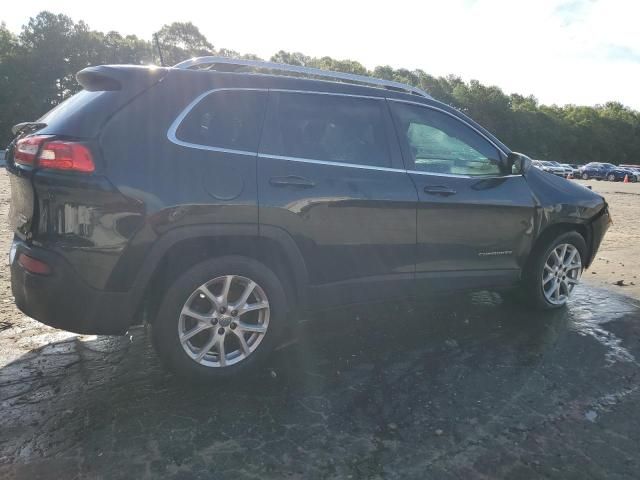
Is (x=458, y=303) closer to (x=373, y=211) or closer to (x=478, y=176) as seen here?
(x=478, y=176)

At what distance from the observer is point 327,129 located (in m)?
3.48

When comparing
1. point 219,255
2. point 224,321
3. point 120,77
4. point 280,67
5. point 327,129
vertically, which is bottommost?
point 224,321

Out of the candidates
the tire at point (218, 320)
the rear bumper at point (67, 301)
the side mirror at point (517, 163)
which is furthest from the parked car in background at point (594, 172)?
the rear bumper at point (67, 301)

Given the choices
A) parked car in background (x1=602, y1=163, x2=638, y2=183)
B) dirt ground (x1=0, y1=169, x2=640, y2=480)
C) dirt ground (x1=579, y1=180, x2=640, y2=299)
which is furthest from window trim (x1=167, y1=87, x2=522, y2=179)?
parked car in background (x1=602, y1=163, x2=638, y2=183)

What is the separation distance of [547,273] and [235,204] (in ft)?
10.2

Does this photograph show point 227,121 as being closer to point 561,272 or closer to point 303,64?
point 561,272

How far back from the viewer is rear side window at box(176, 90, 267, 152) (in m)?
3.01

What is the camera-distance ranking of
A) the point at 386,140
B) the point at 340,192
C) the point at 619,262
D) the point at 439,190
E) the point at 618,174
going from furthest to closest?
the point at 618,174 < the point at 619,262 < the point at 439,190 < the point at 386,140 < the point at 340,192

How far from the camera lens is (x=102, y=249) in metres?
2.74

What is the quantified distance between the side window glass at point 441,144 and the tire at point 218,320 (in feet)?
4.81

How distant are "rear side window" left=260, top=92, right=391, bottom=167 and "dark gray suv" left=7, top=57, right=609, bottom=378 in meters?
0.01

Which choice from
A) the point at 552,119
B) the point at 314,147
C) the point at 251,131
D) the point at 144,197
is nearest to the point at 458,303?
the point at 314,147

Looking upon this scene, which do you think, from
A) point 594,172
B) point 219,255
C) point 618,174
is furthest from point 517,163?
point 594,172

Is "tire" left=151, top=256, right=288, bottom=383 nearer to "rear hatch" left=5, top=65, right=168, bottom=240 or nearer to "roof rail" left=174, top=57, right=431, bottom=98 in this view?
"rear hatch" left=5, top=65, right=168, bottom=240
